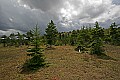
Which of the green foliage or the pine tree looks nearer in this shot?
the pine tree

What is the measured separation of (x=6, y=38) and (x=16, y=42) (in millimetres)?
12200

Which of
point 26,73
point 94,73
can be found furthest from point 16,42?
point 94,73

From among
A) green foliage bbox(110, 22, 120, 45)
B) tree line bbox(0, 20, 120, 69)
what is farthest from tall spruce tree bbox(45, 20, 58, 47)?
green foliage bbox(110, 22, 120, 45)

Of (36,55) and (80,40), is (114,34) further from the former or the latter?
(36,55)

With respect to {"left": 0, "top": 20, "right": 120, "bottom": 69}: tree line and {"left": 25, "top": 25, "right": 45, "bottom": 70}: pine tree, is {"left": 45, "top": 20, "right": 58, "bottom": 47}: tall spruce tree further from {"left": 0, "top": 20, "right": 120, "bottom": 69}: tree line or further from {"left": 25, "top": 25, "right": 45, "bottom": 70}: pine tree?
{"left": 25, "top": 25, "right": 45, "bottom": 70}: pine tree

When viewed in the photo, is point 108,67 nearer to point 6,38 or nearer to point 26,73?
point 26,73

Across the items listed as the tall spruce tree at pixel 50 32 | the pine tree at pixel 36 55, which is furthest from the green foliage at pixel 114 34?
the pine tree at pixel 36 55

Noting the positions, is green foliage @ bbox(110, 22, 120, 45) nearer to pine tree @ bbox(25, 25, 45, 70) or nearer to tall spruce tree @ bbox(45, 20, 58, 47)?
tall spruce tree @ bbox(45, 20, 58, 47)

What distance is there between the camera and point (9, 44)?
429 feet

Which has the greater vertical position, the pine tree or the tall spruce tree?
the tall spruce tree

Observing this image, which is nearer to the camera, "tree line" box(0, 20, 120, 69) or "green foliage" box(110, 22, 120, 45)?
"tree line" box(0, 20, 120, 69)

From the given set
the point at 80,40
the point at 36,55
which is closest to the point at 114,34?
the point at 80,40

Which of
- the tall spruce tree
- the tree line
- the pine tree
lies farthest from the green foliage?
the pine tree

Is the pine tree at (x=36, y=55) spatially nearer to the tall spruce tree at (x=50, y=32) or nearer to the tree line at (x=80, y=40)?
the tree line at (x=80, y=40)
